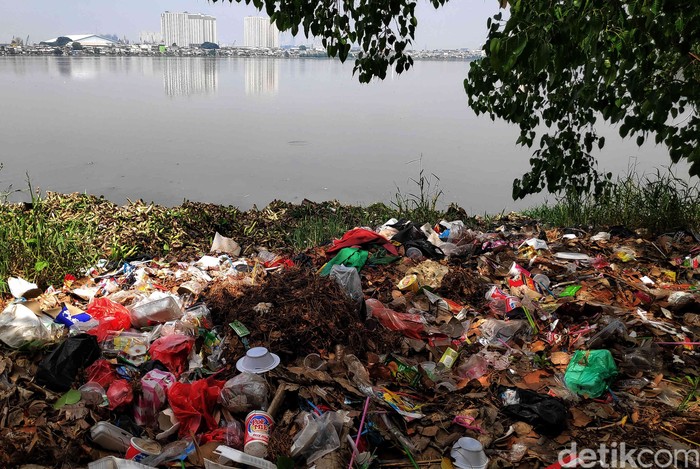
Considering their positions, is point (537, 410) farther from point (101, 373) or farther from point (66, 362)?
point (66, 362)

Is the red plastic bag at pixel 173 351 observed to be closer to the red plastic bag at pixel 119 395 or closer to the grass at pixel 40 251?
the red plastic bag at pixel 119 395

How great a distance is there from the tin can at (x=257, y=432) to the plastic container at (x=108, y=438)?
473 millimetres

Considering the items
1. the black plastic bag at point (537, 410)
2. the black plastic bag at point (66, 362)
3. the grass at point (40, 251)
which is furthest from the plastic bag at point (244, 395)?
the grass at point (40, 251)

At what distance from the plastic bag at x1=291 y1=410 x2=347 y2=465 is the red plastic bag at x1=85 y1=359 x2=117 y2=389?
973 mm

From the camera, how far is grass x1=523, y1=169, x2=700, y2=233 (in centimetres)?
479

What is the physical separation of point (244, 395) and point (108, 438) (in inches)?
21.1

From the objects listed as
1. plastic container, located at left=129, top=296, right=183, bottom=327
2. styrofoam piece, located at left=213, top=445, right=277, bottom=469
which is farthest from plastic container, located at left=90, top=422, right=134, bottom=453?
plastic container, located at left=129, top=296, right=183, bottom=327

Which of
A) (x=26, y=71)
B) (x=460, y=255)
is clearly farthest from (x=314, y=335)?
(x=26, y=71)

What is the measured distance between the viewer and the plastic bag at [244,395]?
223cm

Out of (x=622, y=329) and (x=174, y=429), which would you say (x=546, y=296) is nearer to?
(x=622, y=329)

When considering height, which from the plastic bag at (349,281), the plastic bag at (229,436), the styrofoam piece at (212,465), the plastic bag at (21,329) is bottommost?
the plastic bag at (229,436)

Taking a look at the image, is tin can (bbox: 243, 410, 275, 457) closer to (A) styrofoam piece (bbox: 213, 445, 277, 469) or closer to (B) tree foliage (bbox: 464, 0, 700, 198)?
(A) styrofoam piece (bbox: 213, 445, 277, 469)

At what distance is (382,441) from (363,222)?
3.88 metres

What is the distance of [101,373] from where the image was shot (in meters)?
2.45
